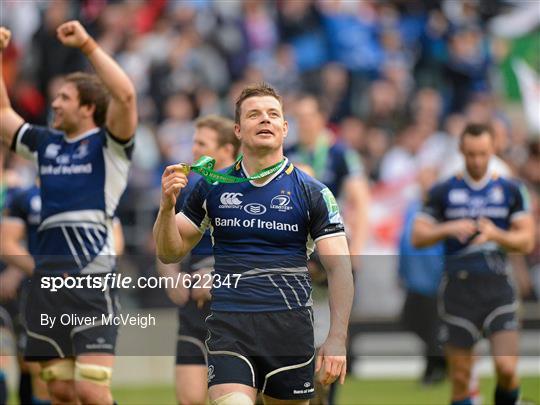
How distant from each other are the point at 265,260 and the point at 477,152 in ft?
13.5

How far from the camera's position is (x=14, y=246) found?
11.8 metres

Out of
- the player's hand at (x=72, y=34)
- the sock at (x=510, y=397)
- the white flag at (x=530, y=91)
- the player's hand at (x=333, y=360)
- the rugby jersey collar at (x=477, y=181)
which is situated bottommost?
the sock at (x=510, y=397)

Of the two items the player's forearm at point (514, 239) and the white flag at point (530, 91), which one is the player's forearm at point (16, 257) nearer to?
the player's forearm at point (514, 239)

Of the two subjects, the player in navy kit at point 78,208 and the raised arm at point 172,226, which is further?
the player in navy kit at point 78,208

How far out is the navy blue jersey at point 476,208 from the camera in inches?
462

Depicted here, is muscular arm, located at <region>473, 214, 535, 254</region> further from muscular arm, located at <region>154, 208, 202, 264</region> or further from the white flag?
the white flag

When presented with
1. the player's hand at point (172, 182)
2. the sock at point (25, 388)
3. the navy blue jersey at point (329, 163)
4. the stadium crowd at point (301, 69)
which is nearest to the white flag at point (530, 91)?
the stadium crowd at point (301, 69)

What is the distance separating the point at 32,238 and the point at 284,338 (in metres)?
4.63

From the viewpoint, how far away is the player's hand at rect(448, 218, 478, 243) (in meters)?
11.3

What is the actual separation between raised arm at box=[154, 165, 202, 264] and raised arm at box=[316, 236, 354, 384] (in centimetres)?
83

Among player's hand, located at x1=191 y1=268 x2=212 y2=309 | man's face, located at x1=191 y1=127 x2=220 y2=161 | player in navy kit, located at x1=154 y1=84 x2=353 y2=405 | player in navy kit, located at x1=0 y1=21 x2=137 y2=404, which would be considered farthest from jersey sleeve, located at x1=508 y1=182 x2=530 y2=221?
player in navy kit, located at x1=154 y1=84 x2=353 y2=405

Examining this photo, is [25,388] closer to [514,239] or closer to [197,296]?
[197,296]

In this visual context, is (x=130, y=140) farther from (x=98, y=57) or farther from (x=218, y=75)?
(x=218, y=75)

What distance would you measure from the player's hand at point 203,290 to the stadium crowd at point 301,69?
20.6ft
